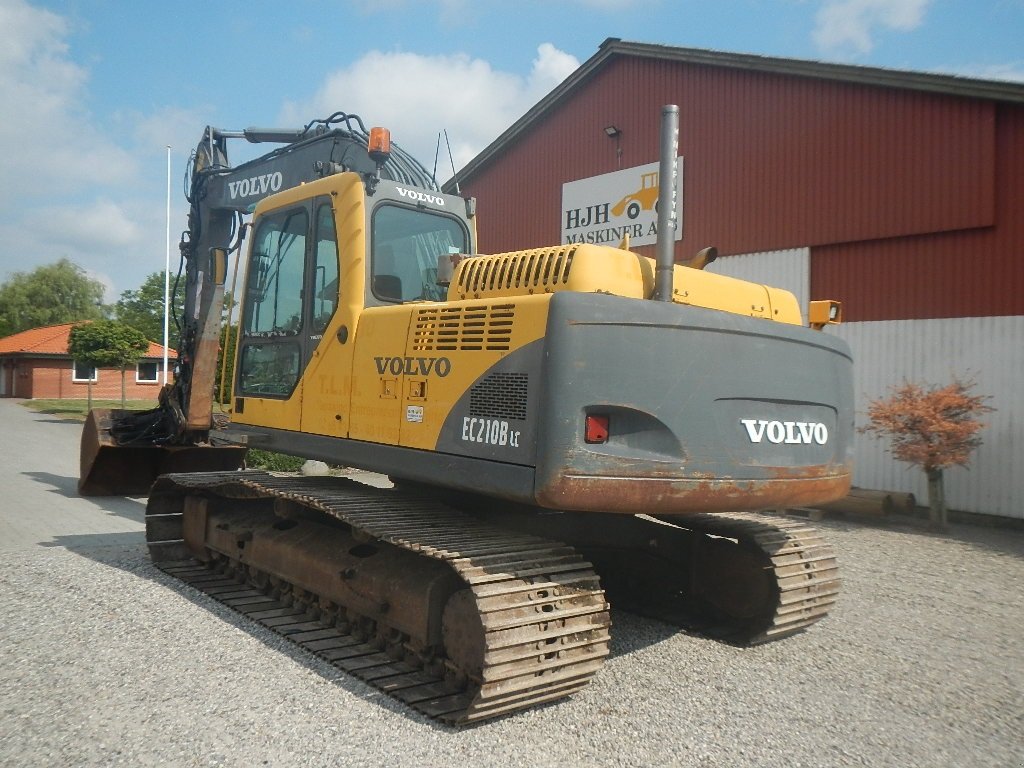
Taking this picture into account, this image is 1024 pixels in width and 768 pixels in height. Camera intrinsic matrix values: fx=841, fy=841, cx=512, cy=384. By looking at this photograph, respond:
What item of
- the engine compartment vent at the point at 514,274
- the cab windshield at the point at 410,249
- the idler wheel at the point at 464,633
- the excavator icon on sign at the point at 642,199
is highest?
the excavator icon on sign at the point at 642,199

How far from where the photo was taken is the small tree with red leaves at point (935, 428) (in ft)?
31.8

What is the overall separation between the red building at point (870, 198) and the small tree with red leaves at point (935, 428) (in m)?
0.56

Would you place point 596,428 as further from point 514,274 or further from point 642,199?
point 642,199

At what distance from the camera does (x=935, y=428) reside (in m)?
9.69

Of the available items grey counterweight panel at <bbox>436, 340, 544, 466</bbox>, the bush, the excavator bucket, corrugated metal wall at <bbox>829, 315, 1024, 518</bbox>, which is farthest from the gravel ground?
the bush

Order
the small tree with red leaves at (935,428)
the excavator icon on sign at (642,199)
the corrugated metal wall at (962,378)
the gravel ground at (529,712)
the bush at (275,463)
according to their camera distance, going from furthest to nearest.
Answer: the excavator icon on sign at (642,199) < the bush at (275,463) < the corrugated metal wall at (962,378) < the small tree with red leaves at (935,428) < the gravel ground at (529,712)

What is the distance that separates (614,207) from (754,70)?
3216mm

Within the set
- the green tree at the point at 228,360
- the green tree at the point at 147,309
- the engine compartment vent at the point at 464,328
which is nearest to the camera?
the engine compartment vent at the point at 464,328

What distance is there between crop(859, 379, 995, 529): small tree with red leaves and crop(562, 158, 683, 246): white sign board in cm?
487

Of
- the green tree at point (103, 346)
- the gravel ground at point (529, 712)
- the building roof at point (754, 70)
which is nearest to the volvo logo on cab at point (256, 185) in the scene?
the building roof at point (754, 70)

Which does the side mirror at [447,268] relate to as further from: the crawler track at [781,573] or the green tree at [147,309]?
the green tree at [147,309]

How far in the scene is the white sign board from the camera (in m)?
14.3

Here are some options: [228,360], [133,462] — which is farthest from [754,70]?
[133,462]

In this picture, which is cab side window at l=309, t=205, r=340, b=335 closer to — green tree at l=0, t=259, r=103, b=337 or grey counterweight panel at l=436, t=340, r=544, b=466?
grey counterweight panel at l=436, t=340, r=544, b=466
